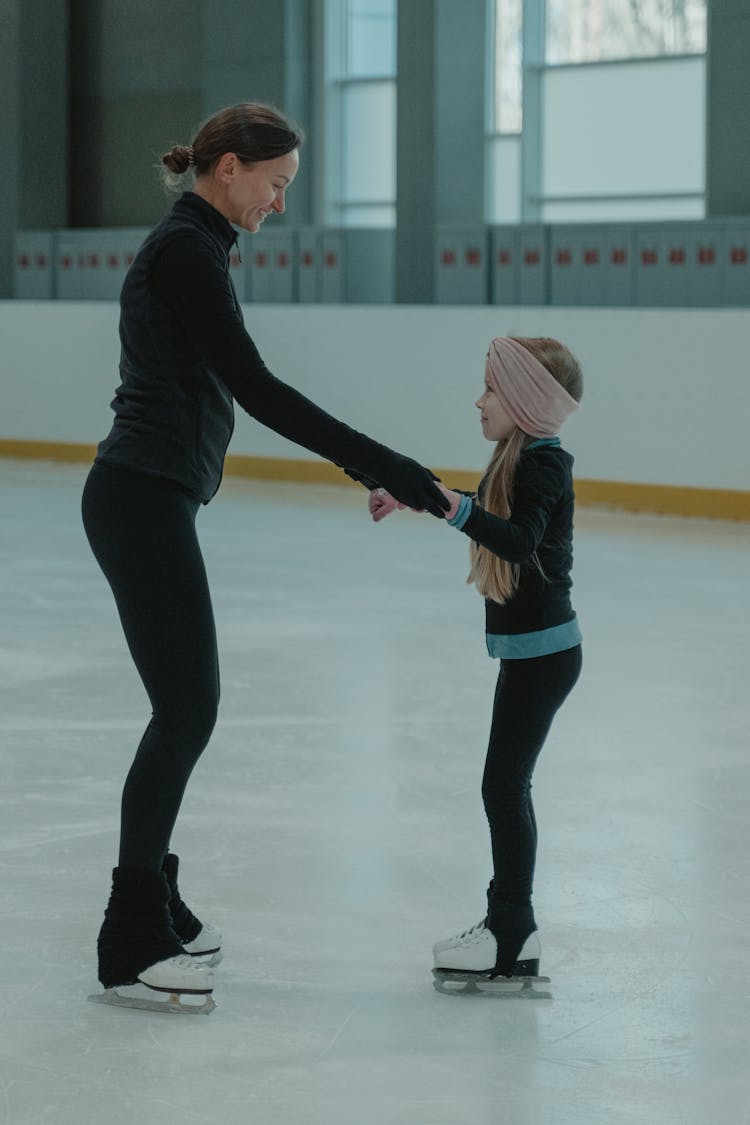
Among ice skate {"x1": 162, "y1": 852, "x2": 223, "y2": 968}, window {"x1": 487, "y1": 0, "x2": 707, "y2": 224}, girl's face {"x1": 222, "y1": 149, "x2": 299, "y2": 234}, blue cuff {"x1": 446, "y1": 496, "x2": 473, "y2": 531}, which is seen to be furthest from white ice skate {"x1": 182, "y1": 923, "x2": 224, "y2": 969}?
window {"x1": 487, "y1": 0, "x2": 707, "y2": 224}

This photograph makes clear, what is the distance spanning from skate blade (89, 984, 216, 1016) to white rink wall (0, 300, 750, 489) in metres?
7.19

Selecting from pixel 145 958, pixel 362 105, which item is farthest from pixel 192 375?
pixel 362 105

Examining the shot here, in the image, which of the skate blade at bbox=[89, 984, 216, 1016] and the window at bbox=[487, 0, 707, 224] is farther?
the window at bbox=[487, 0, 707, 224]

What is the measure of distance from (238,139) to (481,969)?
1.32 metres

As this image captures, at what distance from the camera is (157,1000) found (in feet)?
8.91

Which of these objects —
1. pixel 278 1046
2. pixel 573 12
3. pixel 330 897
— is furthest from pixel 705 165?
pixel 278 1046

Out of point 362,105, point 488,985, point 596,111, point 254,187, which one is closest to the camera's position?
point 254,187

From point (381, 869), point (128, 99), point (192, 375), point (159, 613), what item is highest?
point (128, 99)

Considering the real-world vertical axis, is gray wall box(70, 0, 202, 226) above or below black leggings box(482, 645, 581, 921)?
above

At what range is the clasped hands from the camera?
2529mm

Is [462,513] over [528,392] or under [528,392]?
under

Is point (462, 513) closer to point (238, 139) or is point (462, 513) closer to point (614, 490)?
point (238, 139)

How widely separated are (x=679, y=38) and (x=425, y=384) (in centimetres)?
290

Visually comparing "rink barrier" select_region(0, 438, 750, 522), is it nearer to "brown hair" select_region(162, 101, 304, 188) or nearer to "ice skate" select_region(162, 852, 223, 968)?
"ice skate" select_region(162, 852, 223, 968)
